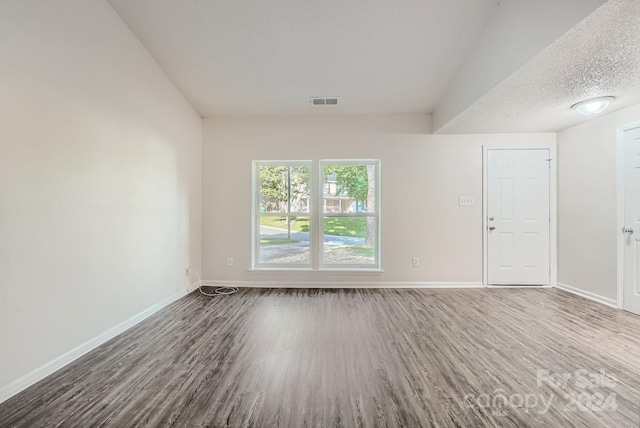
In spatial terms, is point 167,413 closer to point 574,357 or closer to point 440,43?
point 574,357

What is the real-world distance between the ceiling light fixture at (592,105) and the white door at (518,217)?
3.70ft

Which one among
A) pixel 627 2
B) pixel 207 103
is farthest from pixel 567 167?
pixel 207 103

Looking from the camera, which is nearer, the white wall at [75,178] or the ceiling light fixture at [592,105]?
the white wall at [75,178]

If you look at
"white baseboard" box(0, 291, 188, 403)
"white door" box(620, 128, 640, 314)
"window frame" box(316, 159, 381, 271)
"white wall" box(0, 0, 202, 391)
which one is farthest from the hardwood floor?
"window frame" box(316, 159, 381, 271)

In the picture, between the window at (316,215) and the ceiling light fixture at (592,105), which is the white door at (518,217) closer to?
the ceiling light fixture at (592,105)

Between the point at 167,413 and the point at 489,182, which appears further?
the point at 489,182

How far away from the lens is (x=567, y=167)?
3846mm

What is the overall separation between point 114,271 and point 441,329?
10.6 ft

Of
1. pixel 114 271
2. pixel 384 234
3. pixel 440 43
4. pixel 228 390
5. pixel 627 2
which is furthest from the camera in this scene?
pixel 384 234

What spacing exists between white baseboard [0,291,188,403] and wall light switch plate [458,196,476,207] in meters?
4.35

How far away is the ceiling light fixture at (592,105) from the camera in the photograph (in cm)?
279

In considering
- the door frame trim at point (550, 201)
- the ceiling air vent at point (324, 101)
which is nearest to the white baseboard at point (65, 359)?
the ceiling air vent at point (324, 101)

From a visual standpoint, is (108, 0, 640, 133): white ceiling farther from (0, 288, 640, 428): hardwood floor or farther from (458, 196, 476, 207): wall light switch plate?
(0, 288, 640, 428): hardwood floor

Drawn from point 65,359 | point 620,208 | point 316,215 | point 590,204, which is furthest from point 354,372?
point 590,204
